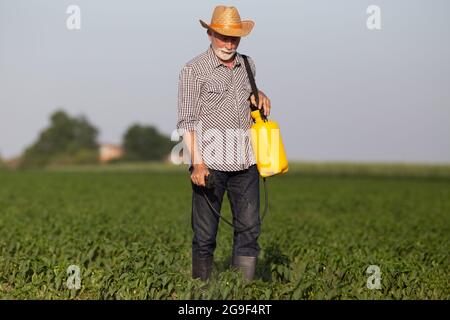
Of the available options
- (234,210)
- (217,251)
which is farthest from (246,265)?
(217,251)

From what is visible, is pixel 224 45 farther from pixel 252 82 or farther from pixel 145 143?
pixel 145 143

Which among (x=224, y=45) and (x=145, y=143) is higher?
(x=224, y=45)

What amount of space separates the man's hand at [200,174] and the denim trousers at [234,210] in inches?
10.7

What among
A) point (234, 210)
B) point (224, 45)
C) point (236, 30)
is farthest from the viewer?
point (234, 210)

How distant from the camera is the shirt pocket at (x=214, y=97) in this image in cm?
665

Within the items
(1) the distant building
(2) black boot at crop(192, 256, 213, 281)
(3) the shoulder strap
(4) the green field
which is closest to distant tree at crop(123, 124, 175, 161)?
(1) the distant building

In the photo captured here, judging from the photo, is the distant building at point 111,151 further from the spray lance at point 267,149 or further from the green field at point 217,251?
the spray lance at point 267,149

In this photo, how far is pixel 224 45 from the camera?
6594 millimetres

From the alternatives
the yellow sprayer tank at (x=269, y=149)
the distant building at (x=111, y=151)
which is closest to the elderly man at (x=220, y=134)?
the yellow sprayer tank at (x=269, y=149)

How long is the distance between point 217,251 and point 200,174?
11.6ft

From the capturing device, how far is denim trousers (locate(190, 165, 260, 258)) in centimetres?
683

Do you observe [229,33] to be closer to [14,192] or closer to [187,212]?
[187,212]

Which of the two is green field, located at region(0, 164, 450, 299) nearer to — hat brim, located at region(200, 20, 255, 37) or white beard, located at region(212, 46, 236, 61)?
white beard, located at region(212, 46, 236, 61)
